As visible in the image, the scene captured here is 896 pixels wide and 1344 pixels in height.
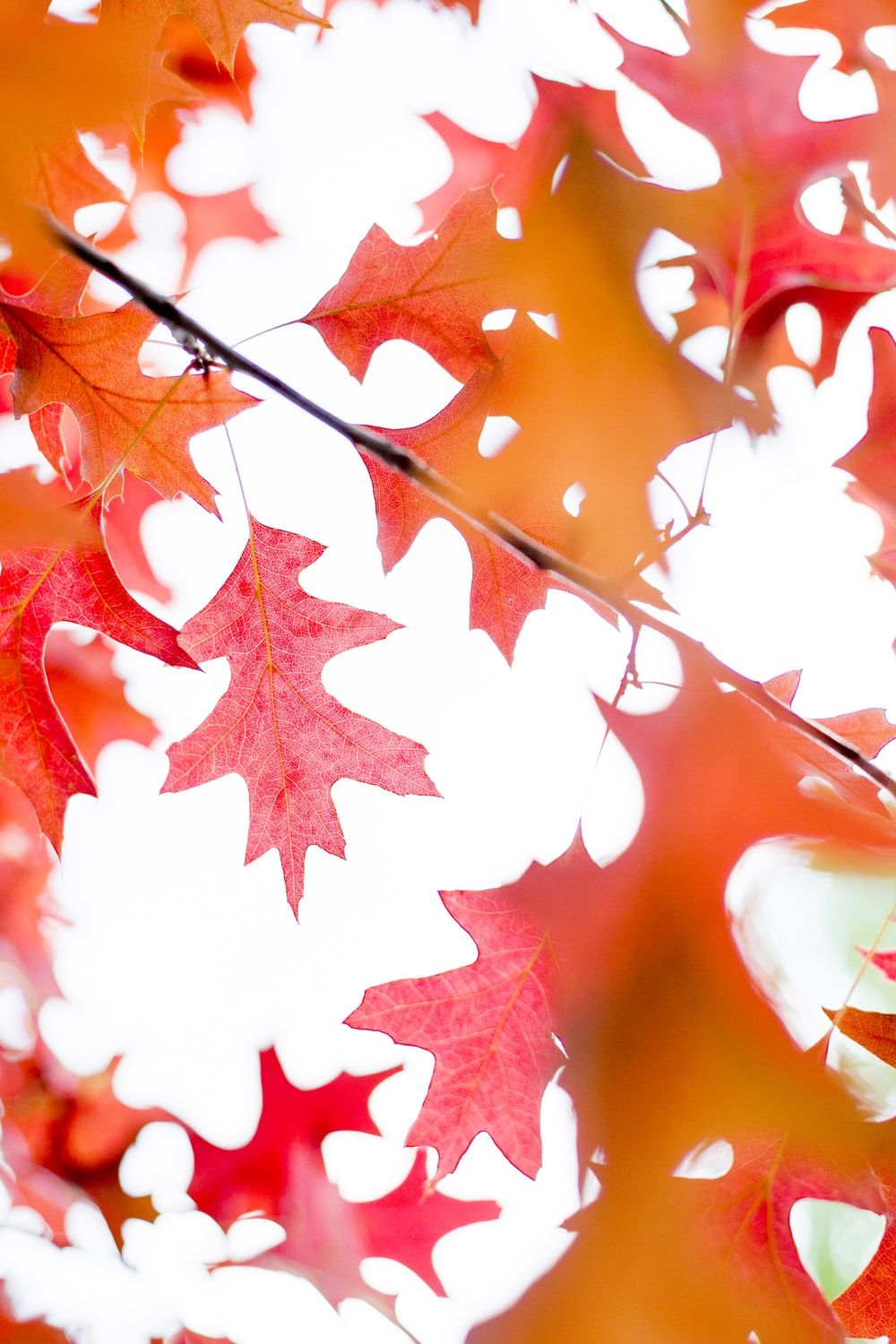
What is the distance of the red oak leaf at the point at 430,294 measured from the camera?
1.81 ft

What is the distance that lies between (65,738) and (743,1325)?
0.73 m

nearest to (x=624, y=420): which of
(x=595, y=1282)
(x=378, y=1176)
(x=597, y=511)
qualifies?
(x=597, y=511)

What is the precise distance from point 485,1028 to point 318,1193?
0.55m

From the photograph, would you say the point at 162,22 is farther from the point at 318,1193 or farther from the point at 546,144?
the point at 318,1193

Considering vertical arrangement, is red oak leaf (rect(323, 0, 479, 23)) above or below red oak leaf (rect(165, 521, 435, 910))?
above

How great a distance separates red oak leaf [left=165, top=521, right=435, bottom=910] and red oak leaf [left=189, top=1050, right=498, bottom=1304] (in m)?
0.54

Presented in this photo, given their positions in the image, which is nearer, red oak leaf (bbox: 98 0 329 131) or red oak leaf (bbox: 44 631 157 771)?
red oak leaf (bbox: 98 0 329 131)

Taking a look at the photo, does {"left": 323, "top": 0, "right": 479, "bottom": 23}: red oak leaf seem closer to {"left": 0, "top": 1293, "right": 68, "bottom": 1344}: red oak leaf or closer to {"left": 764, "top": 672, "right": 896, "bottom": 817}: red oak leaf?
{"left": 764, "top": 672, "right": 896, "bottom": 817}: red oak leaf

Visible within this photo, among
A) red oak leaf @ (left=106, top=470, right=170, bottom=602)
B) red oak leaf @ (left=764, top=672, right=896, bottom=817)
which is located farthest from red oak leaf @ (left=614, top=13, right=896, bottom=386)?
red oak leaf @ (left=106, top=470, right=170, bottom=602)

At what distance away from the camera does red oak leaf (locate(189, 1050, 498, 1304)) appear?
1.03 metres

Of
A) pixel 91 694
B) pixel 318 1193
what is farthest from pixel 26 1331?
pixel 91 694

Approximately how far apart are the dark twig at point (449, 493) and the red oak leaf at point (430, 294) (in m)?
0.07

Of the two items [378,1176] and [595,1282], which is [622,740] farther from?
[378,1176]

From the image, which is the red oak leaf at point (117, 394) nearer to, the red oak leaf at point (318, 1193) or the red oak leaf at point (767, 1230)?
the red oak leaf at point (767, 1230)
